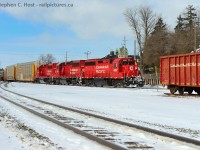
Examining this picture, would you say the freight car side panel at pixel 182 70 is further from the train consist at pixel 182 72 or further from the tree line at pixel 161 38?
the tree line at pixel 161 38

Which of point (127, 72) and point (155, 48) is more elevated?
point (155, 48)

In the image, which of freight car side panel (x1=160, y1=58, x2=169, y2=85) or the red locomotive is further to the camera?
the red locomotive

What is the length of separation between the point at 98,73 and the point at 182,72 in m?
22.2

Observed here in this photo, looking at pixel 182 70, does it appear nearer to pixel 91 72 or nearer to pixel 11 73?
pixel 91 72

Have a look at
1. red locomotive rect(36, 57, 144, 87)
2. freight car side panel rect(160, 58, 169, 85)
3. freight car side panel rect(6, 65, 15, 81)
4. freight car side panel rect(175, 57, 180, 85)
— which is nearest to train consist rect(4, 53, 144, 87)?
red locomotive rect(36, 57, 144, 87)

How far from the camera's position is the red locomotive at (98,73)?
42.5 meters

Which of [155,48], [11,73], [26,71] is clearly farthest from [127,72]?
[11,73]

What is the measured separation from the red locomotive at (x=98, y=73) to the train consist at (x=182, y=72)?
42.9 ft

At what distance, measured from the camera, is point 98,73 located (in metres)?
47.8

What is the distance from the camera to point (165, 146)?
842 cm

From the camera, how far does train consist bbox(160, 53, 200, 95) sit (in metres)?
25.0

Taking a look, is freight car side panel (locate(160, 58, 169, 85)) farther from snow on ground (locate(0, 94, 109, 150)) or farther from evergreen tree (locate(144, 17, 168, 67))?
evergreen tree (locate(144, 17, 168, 67))

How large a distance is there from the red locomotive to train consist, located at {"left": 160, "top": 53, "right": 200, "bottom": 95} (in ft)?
42.9

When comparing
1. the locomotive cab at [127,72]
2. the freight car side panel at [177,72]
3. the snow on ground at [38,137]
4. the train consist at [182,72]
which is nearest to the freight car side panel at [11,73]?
the locomotive cab at [127,72]
